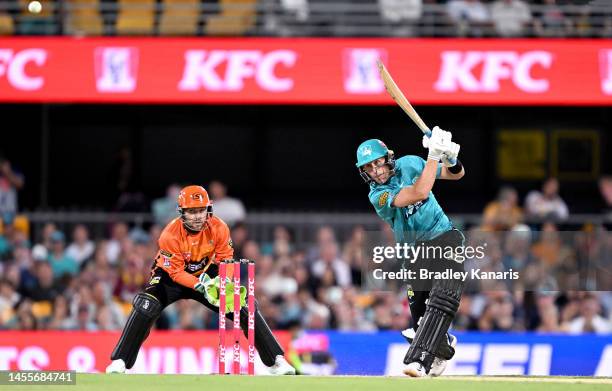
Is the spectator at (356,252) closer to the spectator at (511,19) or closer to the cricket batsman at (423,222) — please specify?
the spectator at (511,19)

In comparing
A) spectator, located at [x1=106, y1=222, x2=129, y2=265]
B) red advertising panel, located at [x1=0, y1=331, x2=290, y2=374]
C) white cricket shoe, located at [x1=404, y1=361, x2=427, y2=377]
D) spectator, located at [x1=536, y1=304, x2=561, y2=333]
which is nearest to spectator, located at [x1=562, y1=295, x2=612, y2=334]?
spectator, located at [x1=536, y1=304, x2=561, y2=333]

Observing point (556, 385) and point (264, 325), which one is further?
point (264, 325)

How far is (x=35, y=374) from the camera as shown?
34.1 ft

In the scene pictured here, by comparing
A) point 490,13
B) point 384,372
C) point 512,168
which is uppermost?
point 490,13

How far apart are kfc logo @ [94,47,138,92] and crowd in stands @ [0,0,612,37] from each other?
52cm

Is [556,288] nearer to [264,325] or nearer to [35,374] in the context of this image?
[264,325]

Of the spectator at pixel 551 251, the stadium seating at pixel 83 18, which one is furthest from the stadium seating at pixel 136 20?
the spectator at pixel 551 251

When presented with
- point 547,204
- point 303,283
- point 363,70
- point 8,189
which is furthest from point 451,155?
point 8,189

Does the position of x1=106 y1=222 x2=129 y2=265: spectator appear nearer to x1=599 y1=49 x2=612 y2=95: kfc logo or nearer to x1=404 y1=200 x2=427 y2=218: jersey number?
x1=599 y1=49 x2=612 y2=95: kfc logo

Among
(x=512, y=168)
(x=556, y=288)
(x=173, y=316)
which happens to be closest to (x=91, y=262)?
(x=173, y=316)

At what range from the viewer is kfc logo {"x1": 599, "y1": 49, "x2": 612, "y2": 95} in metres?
17.0

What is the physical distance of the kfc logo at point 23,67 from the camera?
1684cm

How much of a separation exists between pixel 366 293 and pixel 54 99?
454cm

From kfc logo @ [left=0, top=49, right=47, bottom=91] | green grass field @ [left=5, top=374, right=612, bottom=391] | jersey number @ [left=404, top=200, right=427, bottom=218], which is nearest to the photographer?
green grass field @ [left=5, top=374, right=612, bottom=391]
